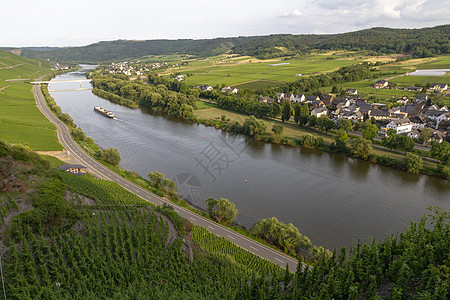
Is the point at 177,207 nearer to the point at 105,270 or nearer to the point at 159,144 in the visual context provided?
the point at 105,270

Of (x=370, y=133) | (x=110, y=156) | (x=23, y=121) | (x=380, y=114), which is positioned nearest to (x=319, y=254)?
(x=110, y=156)

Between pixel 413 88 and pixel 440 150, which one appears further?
pixel 413 88

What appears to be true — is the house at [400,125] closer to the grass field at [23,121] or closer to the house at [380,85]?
the house at [380,85]

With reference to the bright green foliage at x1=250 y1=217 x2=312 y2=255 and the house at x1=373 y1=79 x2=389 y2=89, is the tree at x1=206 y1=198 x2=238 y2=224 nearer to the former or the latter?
the bright green foliage at x1=250 y1=217 x2=312 y2=255

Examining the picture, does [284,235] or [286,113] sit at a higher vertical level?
[286,113]

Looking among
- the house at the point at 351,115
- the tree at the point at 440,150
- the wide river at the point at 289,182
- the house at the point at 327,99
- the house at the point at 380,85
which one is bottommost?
the wide river at the point at 289,182

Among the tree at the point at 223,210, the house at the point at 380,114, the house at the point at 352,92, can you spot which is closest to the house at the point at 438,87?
the house at the point at 352,92

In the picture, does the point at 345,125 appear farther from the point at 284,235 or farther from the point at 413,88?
the point at 413,88
